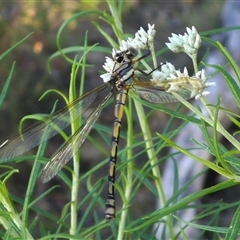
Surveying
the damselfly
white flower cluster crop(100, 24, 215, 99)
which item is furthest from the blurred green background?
white flower cluster crop(100, 24, 215, 99)

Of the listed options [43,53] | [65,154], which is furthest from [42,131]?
[43,53]

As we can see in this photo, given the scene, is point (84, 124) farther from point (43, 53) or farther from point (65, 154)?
point (43, 53)

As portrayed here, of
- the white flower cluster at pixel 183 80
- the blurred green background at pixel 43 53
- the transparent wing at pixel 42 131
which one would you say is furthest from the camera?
the blurred green background at pixel 43 53

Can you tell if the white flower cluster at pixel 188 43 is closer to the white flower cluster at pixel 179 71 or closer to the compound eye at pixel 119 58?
the white flower cluster at pixel 179 71

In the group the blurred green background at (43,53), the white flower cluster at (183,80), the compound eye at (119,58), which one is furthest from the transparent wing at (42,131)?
the blurred green background at (43,53)

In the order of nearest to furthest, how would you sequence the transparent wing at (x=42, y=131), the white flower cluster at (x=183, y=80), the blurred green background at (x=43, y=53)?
the white flower cluster at (x=183, y=80), the transparent wing at (x=42, y=131), the blurred green background at (x=43, y=53)

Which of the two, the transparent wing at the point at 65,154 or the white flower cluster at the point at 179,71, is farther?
the transparent wing at the point at 65,154

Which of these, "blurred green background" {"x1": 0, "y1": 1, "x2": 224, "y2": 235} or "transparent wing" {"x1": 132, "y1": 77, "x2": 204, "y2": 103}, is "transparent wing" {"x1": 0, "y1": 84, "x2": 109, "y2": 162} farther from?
"blurred green background" {"x1": 0, "y1": 1, "x2": 224, "y2": 235}

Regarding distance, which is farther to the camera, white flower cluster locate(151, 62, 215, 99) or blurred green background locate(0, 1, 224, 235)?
blurred green background locate(0, 1, 224, 235)
